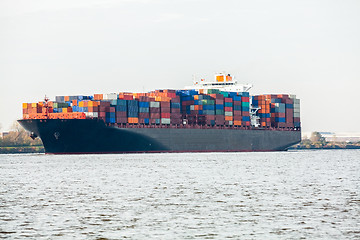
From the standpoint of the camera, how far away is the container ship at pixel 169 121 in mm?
102250

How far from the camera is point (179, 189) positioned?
42.4m

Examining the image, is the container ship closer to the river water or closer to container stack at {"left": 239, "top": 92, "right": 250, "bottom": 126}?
container stack at {"left": 239, "top": 92, "right": 250, "bottom": 126}

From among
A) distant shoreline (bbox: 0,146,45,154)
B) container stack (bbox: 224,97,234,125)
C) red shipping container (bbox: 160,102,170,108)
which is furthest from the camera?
distant shoreline (bbox: 0,146,45,154)

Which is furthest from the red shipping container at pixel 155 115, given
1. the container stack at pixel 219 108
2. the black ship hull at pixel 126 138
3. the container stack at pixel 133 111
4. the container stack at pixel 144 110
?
the container stack at pixel 219 108

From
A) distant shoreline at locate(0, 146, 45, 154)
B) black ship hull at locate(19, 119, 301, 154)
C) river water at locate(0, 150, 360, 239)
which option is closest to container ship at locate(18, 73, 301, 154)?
black ship hull at locate(19, 119, 301, 154)

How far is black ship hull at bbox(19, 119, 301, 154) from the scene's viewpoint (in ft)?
331

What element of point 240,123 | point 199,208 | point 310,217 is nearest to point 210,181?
point 199,208

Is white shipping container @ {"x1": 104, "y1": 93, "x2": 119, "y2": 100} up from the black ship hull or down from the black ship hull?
up

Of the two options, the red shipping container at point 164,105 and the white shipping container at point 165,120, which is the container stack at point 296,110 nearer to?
the red shipping container at point 164,105

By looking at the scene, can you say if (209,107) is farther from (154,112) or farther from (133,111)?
(133,111)

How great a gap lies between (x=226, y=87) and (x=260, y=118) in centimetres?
1263

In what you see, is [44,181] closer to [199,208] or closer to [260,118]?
[199,208]

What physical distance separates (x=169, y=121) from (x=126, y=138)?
34.4 ft

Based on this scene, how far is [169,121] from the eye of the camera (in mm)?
113062
